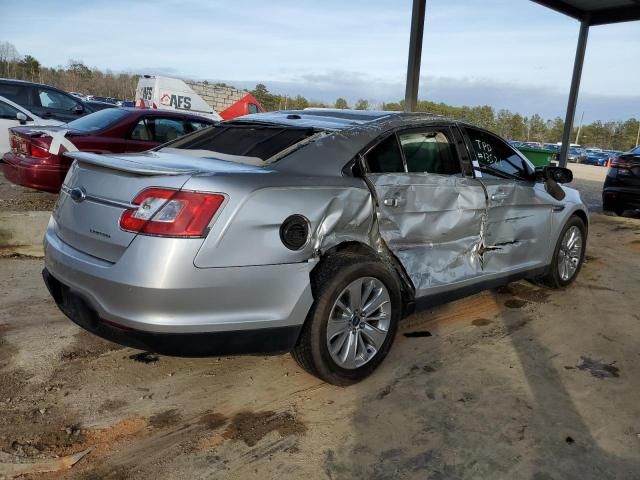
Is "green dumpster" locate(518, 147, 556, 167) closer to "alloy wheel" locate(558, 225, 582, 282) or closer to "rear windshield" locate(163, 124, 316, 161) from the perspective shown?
"alloy wheel" locate(558, 225, 582, 282)

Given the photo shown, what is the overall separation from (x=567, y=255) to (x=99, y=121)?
601cm

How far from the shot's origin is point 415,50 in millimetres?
9297

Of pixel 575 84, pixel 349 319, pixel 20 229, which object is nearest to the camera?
pixel 349 319

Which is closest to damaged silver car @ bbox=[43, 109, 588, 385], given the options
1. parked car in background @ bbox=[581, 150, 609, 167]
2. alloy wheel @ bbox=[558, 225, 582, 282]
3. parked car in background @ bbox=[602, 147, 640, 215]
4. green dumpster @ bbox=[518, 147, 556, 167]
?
alloy wheel @ bbox=[558, 225, 582, 282]

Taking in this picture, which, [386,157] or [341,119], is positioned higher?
[341,119]

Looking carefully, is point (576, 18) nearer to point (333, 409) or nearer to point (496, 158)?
point (496, 158)

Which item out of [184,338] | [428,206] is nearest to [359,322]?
[428,206]

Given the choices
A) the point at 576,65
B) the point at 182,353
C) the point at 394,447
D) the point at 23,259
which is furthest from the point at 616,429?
the point at 576,65

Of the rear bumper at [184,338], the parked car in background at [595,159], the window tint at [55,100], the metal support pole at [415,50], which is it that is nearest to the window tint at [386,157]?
the rear bumper at [184,338]

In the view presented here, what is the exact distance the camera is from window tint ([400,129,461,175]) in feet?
12.2

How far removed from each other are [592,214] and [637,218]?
798 millimetres

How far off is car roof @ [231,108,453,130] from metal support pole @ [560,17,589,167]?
1128cm

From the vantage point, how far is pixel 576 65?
13641 millimetres

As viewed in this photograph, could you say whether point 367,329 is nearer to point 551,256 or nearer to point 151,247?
point 151,247
